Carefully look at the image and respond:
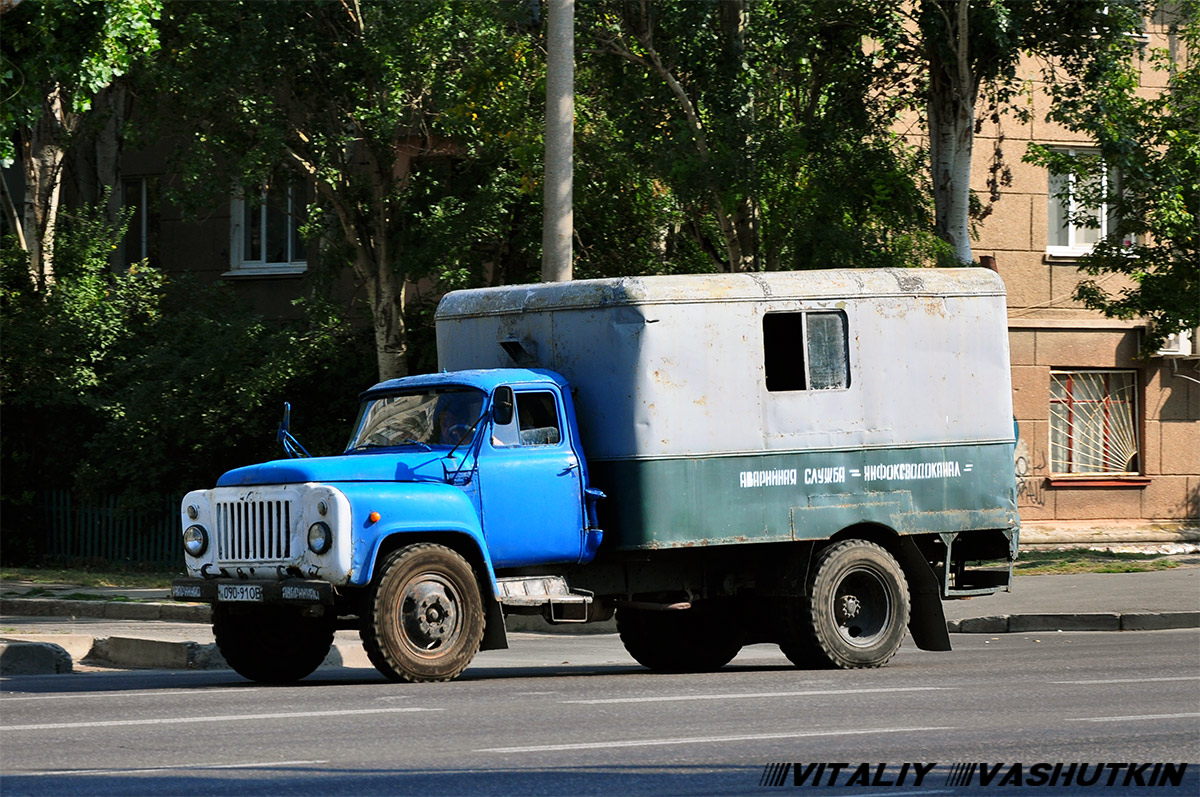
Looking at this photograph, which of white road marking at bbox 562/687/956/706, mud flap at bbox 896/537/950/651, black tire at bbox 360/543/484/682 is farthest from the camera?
mud flap at bbox 896/537/950/651

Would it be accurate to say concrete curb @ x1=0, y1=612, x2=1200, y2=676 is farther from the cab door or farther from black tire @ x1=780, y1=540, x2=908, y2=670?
black tire @ x1=780, y1=540, x2=908, y2=670

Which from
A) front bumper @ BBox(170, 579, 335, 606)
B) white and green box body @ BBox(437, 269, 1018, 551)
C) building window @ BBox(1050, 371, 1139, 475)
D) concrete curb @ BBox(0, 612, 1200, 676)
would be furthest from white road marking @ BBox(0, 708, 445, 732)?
building window @ BBox(1050, 371, 1139, 475)

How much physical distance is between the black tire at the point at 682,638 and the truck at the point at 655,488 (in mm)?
19

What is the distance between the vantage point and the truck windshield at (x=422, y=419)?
1217 centimetres

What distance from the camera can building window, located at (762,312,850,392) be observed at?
12953 millimetres

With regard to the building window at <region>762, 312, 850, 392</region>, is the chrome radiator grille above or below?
below

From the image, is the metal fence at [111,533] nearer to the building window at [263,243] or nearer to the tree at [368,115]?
the tree at [368,115]

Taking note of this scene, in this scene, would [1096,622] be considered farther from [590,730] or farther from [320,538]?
[590,730]

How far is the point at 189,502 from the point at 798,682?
435 centimetres

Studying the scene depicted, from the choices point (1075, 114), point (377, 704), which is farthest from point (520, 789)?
point (1075, 114)

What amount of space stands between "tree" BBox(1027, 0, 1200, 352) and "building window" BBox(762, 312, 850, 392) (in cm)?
1035

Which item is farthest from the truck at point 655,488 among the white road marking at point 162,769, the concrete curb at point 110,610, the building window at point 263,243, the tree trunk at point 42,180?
the building window at point 263,243

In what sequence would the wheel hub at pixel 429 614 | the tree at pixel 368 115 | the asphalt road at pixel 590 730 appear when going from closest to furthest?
the asphalt road at pixel 590 730, the wheel hub at pixel 429 614, the tree at pixel 368 115

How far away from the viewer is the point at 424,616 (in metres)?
11.3
